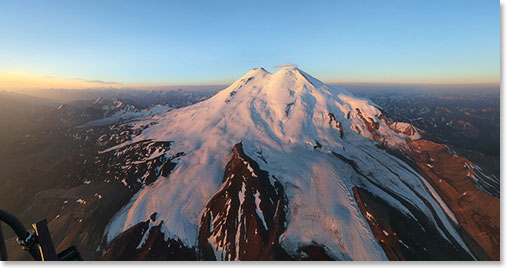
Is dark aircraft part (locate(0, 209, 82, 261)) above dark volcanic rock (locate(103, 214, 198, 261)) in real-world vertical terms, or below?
above

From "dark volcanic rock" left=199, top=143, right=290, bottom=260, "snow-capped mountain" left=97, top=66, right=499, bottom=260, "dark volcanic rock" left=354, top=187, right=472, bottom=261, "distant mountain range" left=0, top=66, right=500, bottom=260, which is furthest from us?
"distant mountain range" left=0, top=66, right=500, bottom=260

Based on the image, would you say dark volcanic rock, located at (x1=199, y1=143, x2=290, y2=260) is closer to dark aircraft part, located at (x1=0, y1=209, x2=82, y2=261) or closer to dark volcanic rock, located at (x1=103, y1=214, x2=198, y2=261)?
dark volcanic rock, located at (x1=103, y1=214, x2=198, y2=261)

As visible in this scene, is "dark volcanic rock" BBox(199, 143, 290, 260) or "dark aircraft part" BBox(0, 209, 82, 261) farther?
"dark volcanic rock" BBox(199, 143, 290, 260)

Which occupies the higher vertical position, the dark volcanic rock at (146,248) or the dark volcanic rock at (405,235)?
the dark volcanic rock at (405,235)

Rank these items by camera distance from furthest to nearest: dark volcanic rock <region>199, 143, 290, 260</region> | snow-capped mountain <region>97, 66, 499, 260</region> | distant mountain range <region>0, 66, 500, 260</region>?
1. distant mountain range <region>0, 66, 500, 260</region>
2. snow-capped mountain <region>97, 66, 499, 260</region>
3. dark volcanic rock <region>199, 143, 290, 260</region>

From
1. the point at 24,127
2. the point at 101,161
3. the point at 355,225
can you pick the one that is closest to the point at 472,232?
the point at 355,225

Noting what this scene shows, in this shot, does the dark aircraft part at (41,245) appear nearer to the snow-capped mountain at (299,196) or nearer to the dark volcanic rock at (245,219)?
the dark volcanic rock at (245,219)

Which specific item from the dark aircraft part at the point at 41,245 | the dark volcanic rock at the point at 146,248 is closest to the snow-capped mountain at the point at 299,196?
the dark volcanic rock at the point at 146,248

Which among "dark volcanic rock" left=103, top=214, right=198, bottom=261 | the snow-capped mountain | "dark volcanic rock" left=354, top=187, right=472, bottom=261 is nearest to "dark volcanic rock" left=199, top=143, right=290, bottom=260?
the snow-capped mountain
